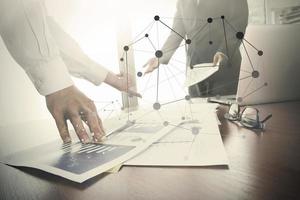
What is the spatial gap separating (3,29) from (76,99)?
0.21m

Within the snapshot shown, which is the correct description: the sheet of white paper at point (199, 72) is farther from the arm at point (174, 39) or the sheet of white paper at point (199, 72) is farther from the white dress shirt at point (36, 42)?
the white dress shirt at point (36, 42)

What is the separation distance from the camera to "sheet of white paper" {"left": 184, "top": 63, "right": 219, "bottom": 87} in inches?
26.7

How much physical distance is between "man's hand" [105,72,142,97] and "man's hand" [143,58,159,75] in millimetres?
52

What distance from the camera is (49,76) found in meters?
0.56

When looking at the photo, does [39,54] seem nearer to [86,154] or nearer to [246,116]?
[86,154]

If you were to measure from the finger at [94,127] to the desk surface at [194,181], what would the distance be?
0.53 ft

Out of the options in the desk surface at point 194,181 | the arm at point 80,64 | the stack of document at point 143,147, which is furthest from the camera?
the arm at point 80,64

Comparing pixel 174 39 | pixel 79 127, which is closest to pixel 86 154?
pixel 79 127

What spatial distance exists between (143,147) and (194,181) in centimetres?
17

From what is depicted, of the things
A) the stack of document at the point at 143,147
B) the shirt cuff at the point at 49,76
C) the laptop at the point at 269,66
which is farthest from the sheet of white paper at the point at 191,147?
the shirt cuff at the point at 49,76

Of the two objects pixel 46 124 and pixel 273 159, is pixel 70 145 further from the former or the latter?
pixel 273 159

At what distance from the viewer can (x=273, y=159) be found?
0.45 m

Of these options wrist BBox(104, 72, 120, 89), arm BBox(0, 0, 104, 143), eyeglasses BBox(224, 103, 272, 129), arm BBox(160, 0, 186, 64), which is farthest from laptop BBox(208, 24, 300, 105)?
arm BBox(0, 0, 104, 143)

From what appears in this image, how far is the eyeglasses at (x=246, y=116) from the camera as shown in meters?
0.64
